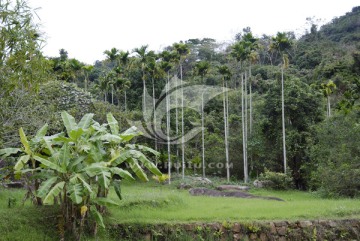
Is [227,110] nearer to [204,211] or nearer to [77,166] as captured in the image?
[204,211]

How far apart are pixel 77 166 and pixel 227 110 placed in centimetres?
1775

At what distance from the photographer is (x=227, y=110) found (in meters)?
24.3

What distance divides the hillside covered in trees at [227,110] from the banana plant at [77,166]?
109 centimetres

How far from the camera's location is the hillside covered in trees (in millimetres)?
8383

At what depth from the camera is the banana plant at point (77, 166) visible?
6.93 meters

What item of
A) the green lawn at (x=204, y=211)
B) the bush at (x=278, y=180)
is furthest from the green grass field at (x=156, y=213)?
the bush at (x=278, y=180)

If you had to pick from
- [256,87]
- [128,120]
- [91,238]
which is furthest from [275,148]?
[91,238]

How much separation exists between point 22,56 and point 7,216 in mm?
3144

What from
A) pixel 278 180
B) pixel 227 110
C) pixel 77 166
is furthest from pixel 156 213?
pixel 227 110

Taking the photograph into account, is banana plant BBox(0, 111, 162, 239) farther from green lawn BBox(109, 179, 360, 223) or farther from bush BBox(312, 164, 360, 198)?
bush BBox(312, 164, 360, 198)

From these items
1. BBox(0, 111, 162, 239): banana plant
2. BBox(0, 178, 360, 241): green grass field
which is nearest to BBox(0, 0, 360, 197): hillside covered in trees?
BBox(0, 111, 162, 239): banana plant

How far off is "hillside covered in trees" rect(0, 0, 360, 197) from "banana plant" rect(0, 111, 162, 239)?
109cm

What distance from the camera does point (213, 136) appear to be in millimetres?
25500

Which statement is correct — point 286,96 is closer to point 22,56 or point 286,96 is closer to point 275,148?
point 275,148
